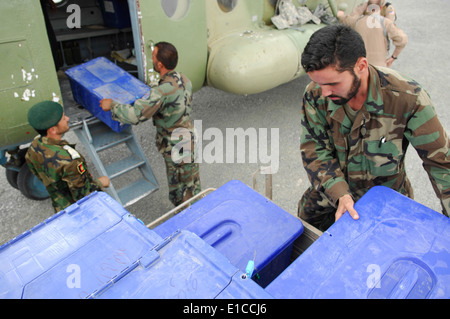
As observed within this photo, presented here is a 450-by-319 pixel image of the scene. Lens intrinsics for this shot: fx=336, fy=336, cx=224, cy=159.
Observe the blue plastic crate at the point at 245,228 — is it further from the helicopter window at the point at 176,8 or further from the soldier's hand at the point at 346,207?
the helicopter window at the point at 176,8

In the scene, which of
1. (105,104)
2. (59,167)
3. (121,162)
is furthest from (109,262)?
(121,162)

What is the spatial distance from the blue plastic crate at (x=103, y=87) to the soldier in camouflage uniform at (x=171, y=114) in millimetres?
182

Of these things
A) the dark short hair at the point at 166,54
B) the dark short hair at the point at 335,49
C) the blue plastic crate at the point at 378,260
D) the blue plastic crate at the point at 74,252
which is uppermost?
the dark short hair at the point at 335,49

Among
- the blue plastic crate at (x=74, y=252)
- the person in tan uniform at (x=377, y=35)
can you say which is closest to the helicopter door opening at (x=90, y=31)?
the person in tan uniform at (x=377, y=35)

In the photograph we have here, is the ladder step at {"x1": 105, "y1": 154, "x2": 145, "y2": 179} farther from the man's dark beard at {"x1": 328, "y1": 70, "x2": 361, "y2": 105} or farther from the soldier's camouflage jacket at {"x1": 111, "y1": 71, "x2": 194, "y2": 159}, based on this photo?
the man's dark beard at {"x1": 328, "y1": 70, "x2": 361, "y2": 105}

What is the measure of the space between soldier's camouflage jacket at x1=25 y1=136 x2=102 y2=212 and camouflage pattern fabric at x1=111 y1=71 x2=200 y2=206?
22.7 inches

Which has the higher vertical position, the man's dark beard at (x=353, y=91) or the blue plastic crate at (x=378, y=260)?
the man's dark beard at (x=353, y=91)

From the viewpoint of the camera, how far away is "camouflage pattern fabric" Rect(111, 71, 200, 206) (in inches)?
109

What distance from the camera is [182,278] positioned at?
0.98 meters

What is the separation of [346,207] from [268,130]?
3.56m

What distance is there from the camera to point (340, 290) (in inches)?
42.3

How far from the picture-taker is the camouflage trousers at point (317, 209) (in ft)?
7.05

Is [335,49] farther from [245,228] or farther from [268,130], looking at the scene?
[268,130]

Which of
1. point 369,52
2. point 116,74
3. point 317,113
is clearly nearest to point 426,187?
point 369,52
